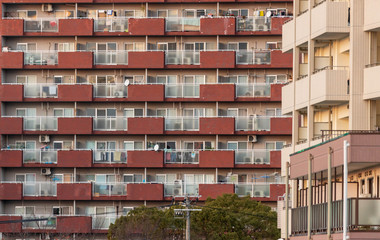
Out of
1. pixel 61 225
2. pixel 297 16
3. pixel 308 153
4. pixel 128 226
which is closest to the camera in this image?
pixel 308 153

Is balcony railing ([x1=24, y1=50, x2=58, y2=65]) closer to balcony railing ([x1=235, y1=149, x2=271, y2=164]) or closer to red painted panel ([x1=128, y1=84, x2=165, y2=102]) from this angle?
red painted panel ([x1=128, y1=84, x2=165, y2=102])

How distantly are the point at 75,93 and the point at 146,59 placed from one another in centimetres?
589

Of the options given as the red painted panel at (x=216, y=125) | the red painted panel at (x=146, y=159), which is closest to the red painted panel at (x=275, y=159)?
the red painted panel at (x=216, y=125)

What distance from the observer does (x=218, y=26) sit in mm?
109812

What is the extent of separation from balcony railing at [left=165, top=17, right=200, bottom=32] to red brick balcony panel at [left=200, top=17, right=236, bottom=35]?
77 cm

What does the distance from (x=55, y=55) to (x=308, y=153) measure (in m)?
56.7

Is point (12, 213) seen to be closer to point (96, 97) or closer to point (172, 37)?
point (96, 97)

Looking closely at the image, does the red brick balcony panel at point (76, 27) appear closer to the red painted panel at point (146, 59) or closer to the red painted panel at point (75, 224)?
the red painted panel at point (146, 59)

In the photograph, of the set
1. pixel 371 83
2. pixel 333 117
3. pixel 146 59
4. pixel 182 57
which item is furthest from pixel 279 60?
pixel 371 83

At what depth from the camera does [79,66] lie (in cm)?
11025

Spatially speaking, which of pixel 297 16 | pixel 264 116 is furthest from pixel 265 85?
pixel 297 16

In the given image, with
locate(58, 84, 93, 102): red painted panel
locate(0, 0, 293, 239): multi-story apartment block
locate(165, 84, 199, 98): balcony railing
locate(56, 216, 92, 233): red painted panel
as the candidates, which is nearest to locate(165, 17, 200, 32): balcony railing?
locate(0, 0, 293, 239): multi-story apartment block

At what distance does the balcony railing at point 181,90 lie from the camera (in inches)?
4323

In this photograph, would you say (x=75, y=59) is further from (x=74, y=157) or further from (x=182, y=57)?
(x=182, y=57)
